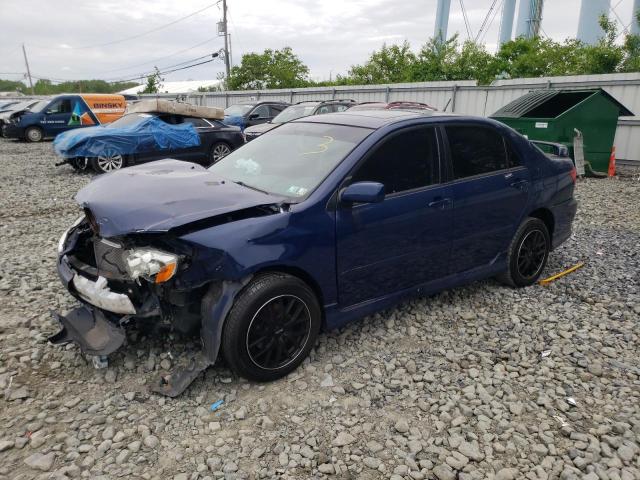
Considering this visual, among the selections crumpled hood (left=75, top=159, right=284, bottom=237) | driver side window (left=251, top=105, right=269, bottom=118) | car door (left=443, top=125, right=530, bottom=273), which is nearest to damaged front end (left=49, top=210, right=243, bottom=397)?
crumpled hood (left=75, top=159, right=284, bottom=237)

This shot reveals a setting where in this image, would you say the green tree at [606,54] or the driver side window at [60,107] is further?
the green tree at [606,54]

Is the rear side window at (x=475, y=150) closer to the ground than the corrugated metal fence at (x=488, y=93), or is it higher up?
closer to the ground

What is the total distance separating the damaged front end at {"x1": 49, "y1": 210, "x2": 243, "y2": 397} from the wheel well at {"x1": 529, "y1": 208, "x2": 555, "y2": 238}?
3151 millimetres

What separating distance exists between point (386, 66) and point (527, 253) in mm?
34007

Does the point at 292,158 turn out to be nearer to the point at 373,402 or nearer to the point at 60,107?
the point at 373,402

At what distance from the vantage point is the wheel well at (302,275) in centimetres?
288

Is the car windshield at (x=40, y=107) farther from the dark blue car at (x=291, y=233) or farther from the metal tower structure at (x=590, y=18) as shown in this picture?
the metal tower structure at (x=590, y=18)

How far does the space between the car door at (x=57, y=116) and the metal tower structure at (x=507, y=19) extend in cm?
3295

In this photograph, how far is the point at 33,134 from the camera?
17.8 meters

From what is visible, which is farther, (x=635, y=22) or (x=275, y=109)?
(x=635, y=22)

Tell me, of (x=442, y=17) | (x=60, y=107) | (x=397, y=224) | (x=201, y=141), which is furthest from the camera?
(x=442, y=17)

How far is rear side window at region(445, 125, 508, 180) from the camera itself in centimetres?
372

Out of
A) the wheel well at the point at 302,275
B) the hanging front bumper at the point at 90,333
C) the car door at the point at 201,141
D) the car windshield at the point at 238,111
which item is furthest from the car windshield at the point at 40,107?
the wheel well at the point at 302,275

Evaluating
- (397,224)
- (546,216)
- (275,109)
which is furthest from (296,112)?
(397,224)
